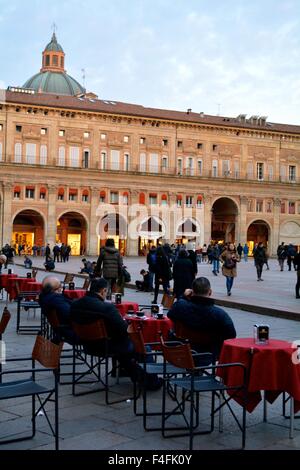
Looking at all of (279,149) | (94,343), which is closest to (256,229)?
(279,149)

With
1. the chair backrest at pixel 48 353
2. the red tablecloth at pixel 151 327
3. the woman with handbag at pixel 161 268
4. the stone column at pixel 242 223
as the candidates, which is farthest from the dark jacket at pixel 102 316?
the stone column at pixel 242 223

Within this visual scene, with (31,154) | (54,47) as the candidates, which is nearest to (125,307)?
(31,154)

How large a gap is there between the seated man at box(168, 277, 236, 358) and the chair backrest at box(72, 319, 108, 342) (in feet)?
2.57

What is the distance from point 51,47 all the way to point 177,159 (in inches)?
1218

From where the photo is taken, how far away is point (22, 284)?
47.1 feet

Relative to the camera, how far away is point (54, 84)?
73.6m

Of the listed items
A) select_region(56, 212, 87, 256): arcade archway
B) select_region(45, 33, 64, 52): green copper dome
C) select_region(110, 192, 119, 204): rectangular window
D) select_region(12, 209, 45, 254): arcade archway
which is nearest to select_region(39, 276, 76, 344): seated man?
select_region(12, 209, 45, 254): arcade archway

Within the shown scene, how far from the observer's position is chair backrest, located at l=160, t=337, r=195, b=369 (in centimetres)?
517

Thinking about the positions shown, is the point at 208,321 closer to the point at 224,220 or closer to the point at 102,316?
the point at 102,316

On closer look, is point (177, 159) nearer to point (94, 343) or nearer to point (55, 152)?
point (55, 152)

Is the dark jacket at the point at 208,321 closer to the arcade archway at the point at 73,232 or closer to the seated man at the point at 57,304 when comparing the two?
the seated man at the point at 57,304

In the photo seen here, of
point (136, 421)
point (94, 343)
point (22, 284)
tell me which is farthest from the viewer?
point (22, 284)
